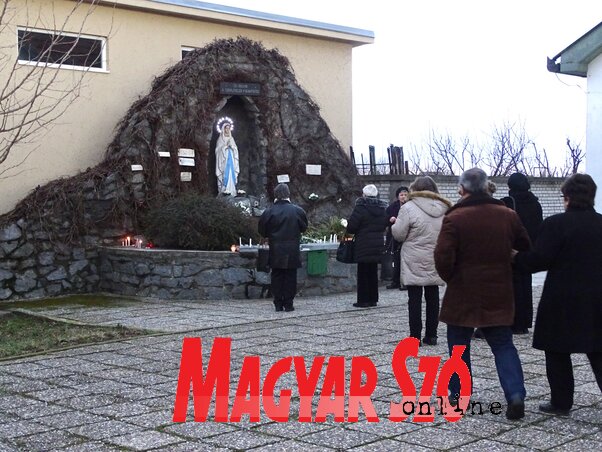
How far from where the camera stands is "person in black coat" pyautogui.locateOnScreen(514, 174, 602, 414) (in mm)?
6086

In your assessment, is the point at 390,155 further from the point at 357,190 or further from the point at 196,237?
the point at 196,237

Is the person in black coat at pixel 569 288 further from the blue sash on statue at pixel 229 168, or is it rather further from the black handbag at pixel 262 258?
the blue sash on statue at pixel 229 168

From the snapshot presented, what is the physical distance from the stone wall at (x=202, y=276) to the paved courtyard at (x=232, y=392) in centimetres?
220

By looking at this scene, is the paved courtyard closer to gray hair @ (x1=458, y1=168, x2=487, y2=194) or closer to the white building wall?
gray hair @ (x1=458, y1=168, x2=487, y2=194)

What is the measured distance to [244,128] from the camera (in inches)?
726

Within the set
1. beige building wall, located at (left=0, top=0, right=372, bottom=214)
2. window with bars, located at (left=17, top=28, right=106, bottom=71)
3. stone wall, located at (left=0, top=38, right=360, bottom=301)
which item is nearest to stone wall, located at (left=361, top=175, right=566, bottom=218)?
stone wall, located at (left=0, top=38, right=360, bottom=301)

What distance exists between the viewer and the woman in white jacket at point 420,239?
9188 millimetres

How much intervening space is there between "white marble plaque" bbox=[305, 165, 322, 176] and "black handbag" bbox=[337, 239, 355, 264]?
6.25 metres

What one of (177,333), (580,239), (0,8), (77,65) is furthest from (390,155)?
(580,239)

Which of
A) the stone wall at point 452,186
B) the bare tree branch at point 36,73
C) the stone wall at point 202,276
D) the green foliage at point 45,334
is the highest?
the bare tree branch at point 36,73

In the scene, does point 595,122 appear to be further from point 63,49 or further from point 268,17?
point 63,49

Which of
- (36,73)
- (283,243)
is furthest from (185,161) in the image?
(283,243)

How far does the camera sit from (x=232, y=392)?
7.14m

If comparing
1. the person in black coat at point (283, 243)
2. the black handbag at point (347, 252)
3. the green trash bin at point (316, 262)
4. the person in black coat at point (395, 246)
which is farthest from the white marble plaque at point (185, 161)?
the black handbag at point (347, 252)
